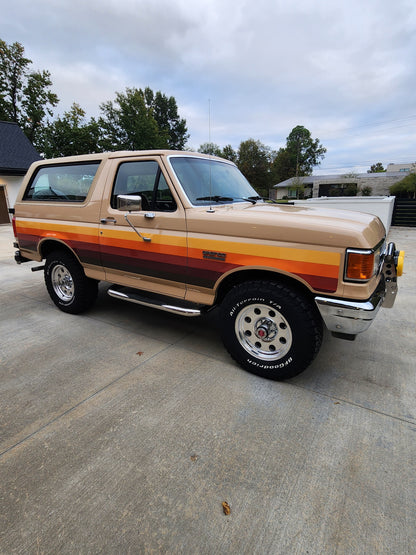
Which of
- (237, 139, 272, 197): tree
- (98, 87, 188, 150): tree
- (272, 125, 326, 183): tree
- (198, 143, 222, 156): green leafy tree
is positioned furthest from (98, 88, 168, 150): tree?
(272, 125, 326, 183): tree

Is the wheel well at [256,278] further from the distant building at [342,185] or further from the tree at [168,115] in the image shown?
the tree at [168,115]

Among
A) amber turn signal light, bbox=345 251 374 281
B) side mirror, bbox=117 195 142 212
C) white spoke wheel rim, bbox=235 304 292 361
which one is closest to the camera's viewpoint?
amber turn signal light, bbox=345 251 374 281

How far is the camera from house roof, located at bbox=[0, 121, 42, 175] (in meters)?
17.7

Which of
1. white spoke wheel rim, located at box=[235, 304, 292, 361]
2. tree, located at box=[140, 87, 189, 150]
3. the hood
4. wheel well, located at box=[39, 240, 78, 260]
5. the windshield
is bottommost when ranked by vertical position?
white spoke wheel rim, located at box=[235, 304, 292, 361]

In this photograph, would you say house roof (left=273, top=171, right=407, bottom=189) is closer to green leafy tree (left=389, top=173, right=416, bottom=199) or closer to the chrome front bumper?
green leafy tree (left=389, top=173, right=416, bottom=199)

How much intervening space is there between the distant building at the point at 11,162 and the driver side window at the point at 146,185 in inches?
697

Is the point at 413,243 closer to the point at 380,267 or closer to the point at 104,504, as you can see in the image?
the point at 380,267

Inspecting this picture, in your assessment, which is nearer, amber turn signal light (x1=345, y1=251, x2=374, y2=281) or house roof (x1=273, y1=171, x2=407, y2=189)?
amber turn signal light (x1=345, y1=251, x2=374, y2=281)

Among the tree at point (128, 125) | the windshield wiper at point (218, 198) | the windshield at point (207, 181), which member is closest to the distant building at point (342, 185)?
the tree at point (128, 125)

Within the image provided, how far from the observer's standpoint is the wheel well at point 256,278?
8.68 feet

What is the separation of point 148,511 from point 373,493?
1298 millimetres

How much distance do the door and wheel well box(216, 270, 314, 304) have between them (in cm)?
42

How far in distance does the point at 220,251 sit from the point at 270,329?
2.76 feet

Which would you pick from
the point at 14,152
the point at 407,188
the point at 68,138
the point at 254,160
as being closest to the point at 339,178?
the point at 254,160
